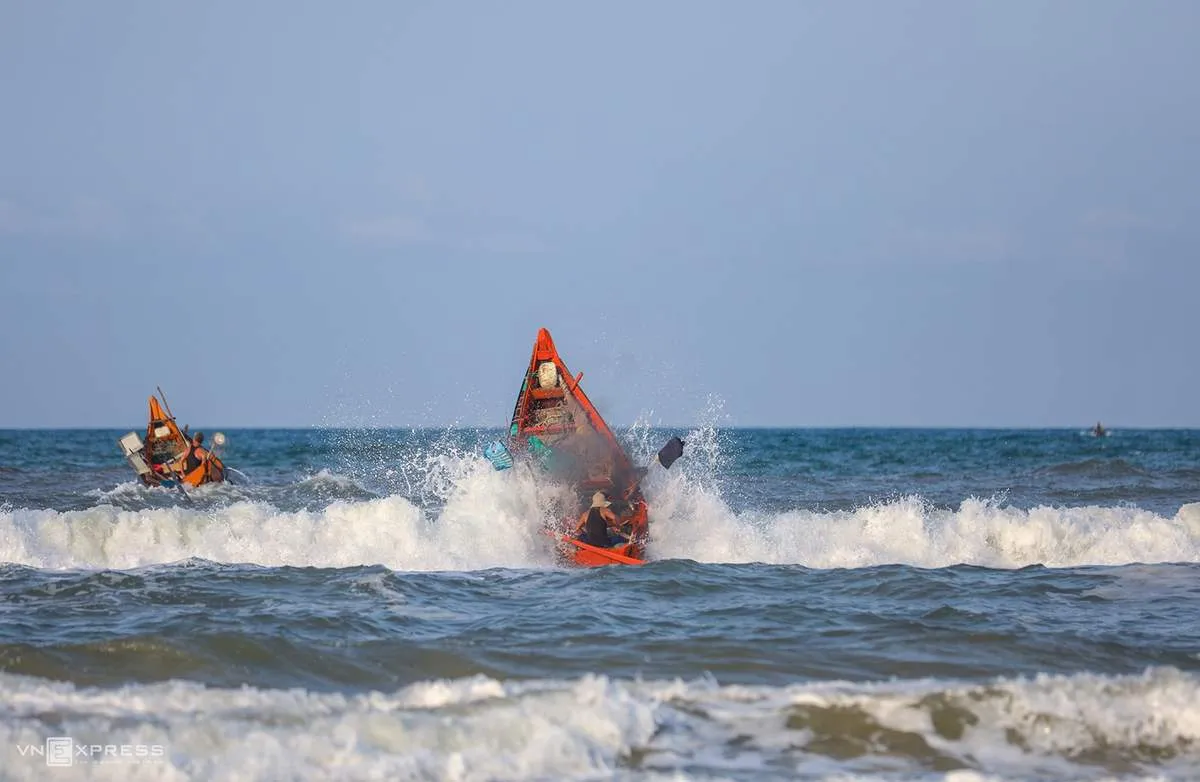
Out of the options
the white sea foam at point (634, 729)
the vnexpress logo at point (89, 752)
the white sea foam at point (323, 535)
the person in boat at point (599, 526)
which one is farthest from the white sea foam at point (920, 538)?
the vnexpress logo at point (89, 752)

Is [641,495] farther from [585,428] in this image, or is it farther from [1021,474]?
[1021,474]

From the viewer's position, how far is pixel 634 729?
24.8ft

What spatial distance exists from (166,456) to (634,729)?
21115mm

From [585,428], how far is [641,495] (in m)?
1.48

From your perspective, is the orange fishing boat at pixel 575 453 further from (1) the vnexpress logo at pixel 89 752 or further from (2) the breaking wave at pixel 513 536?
(1) the vnexpress logo at pixel 89 752

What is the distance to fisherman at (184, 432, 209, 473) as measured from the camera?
25500 mm

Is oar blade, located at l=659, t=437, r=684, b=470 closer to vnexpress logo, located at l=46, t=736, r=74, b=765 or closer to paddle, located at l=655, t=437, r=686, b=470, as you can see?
paddle, located at l=655, t=437, r=686, b=470

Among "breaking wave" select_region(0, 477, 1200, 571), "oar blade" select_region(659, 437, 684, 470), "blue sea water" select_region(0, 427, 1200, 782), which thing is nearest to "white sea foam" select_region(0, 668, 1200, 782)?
"blue sea water" select_region(0, 427, 1200, 782)

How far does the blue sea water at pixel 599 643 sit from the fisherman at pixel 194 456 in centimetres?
824

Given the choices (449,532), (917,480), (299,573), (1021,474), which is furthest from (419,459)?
(299,573)

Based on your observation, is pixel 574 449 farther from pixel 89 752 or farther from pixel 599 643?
pixel 89 752

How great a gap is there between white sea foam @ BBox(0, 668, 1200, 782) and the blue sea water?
0.02m

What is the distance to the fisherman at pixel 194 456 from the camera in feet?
83.7

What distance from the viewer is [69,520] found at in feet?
54.0
